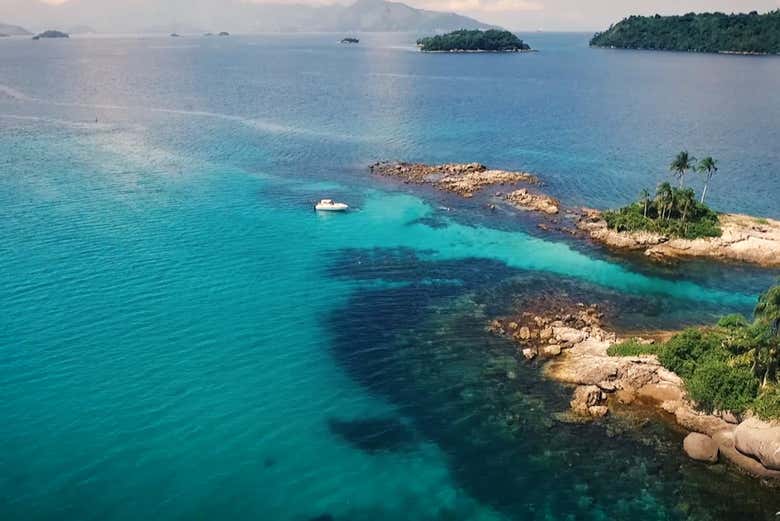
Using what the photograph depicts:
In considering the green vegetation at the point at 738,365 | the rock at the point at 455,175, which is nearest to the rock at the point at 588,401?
the green vegetation at the point at 738,365

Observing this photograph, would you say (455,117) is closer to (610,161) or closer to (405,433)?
(610,161)

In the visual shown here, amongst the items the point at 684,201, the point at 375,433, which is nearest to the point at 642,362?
the point at 375,433

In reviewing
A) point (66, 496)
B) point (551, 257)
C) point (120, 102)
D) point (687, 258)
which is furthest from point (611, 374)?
point (120, 102)

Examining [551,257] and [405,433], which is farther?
[551,257]

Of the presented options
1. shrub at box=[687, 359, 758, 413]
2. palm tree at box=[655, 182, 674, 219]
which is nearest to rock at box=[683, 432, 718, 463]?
shrub at box=[687, 359, 758, 413]

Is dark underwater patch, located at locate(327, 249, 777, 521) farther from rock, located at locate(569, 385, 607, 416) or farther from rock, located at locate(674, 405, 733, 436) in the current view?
rock, located at locate(674, 405, 733, 436)

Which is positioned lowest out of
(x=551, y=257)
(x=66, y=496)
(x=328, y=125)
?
(x=66, y=496)
